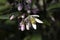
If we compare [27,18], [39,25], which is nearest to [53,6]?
[39,25]

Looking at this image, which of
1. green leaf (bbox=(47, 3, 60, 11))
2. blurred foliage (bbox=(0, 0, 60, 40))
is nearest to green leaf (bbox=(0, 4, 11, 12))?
blurred foliage (bbox=(0, 0, 60, 40))

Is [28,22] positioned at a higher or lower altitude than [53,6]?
lower

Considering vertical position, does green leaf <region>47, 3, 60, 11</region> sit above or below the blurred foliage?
above

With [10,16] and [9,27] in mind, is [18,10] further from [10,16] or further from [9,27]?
[9,27]

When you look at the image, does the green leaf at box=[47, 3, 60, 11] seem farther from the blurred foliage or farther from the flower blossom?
the flower blossom

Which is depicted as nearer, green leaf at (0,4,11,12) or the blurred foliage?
the blurred foliage

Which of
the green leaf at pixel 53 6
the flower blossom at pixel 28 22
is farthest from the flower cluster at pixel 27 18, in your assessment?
the green leaf at pixel 53 6

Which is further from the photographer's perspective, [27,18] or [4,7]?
[4,7]

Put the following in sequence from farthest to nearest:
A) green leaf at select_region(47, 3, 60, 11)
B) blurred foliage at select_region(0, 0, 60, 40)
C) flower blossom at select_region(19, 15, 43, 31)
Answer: green leaf at select_region(47, 3, 60, 11)
blurred foliage at select_region(0, 0, 60, 40)
flower blossom at select_region(19, 15, 43, 31)

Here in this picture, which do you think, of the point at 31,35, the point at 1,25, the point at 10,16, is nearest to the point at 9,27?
the point at 1,25

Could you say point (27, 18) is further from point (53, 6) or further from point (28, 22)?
point (53, 6)

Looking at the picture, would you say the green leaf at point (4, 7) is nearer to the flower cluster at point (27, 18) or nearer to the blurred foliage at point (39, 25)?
the blurred foliage at point (39, 25)
